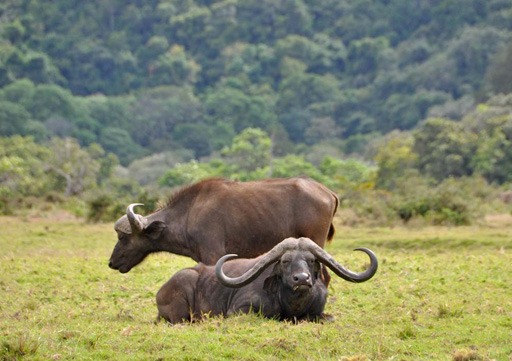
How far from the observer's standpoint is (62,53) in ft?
331

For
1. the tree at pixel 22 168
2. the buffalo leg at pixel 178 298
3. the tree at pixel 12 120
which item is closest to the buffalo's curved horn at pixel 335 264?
the buffalo leg at pixel 178 298

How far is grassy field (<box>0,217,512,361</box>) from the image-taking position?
10.1m

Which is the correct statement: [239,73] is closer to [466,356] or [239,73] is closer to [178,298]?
[178,298]

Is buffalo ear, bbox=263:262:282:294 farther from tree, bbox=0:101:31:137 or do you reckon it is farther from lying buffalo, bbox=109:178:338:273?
tree, bbox=0:101:31:137

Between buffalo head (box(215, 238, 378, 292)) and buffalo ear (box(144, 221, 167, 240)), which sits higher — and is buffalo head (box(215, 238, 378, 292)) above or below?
above

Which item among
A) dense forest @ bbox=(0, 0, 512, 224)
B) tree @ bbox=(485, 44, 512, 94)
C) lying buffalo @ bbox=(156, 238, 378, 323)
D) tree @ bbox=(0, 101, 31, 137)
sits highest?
lying buffalo @ bbox=(156, 238, 378, 323)

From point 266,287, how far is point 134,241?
326 cm

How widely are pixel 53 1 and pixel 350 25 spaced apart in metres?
27.3

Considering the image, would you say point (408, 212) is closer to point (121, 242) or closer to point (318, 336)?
point (121, 242)

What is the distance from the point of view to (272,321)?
11.4 metres

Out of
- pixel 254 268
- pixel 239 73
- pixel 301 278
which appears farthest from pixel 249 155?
pixel 301 278

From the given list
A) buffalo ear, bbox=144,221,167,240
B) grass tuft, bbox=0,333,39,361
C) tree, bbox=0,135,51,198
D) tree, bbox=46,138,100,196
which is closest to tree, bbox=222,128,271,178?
tree, bbox=46,138,100,196

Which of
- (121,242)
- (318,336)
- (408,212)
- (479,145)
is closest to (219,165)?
(479,145)

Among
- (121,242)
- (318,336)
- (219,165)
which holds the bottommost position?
(219,165)
